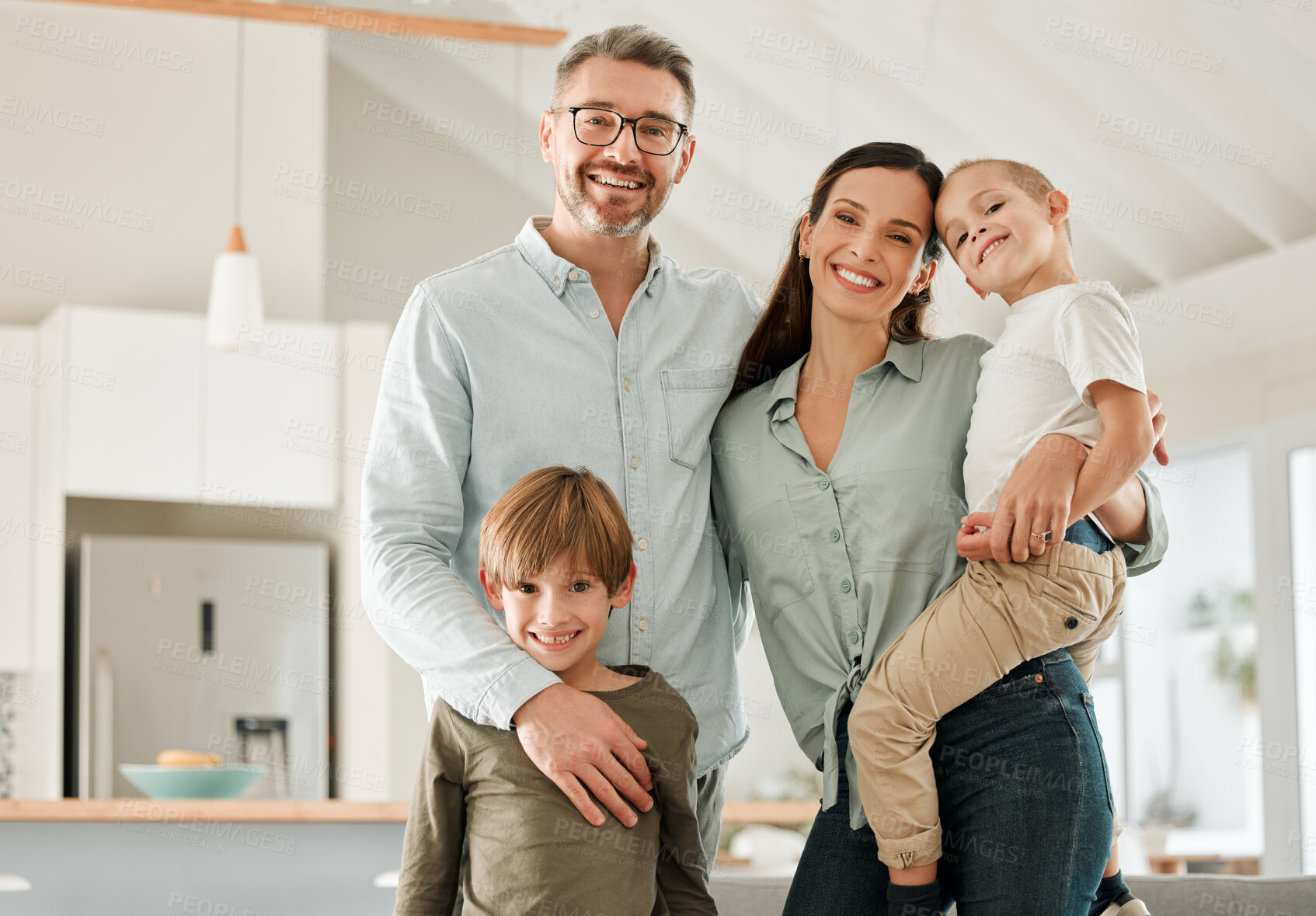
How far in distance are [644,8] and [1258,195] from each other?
8.23 feet

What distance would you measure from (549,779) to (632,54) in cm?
99

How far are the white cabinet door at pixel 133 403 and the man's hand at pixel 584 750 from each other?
4222 mm

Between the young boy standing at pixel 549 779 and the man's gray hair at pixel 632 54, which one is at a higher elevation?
the man's gray hair at pixel 632 54

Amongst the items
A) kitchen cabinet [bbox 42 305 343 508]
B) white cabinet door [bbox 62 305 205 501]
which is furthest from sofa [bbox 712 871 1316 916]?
white cabinet door [bbox 62 305 205 501]

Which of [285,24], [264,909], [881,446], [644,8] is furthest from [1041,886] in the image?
[285,24]

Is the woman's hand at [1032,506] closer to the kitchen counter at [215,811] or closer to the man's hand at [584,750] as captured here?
the man's hand at [584,750]

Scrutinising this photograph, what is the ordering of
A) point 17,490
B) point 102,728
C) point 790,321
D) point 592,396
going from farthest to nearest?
1. point 17,490
2. point 102,728
3. point 790,321
4. point 592,396

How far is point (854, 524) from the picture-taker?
163cm

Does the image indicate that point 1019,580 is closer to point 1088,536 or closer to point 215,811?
point 1088,536

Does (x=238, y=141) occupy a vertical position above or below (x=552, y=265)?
above

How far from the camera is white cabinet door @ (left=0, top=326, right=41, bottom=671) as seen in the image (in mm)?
5062

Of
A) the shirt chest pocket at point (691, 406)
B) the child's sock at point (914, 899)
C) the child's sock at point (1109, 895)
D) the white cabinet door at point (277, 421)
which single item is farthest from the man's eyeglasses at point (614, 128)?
the white cabinet door at point (277, 421)

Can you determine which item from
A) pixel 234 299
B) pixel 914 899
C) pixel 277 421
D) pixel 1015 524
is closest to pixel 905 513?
pixel 1015 524

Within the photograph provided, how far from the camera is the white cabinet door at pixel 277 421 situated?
5332 mm
